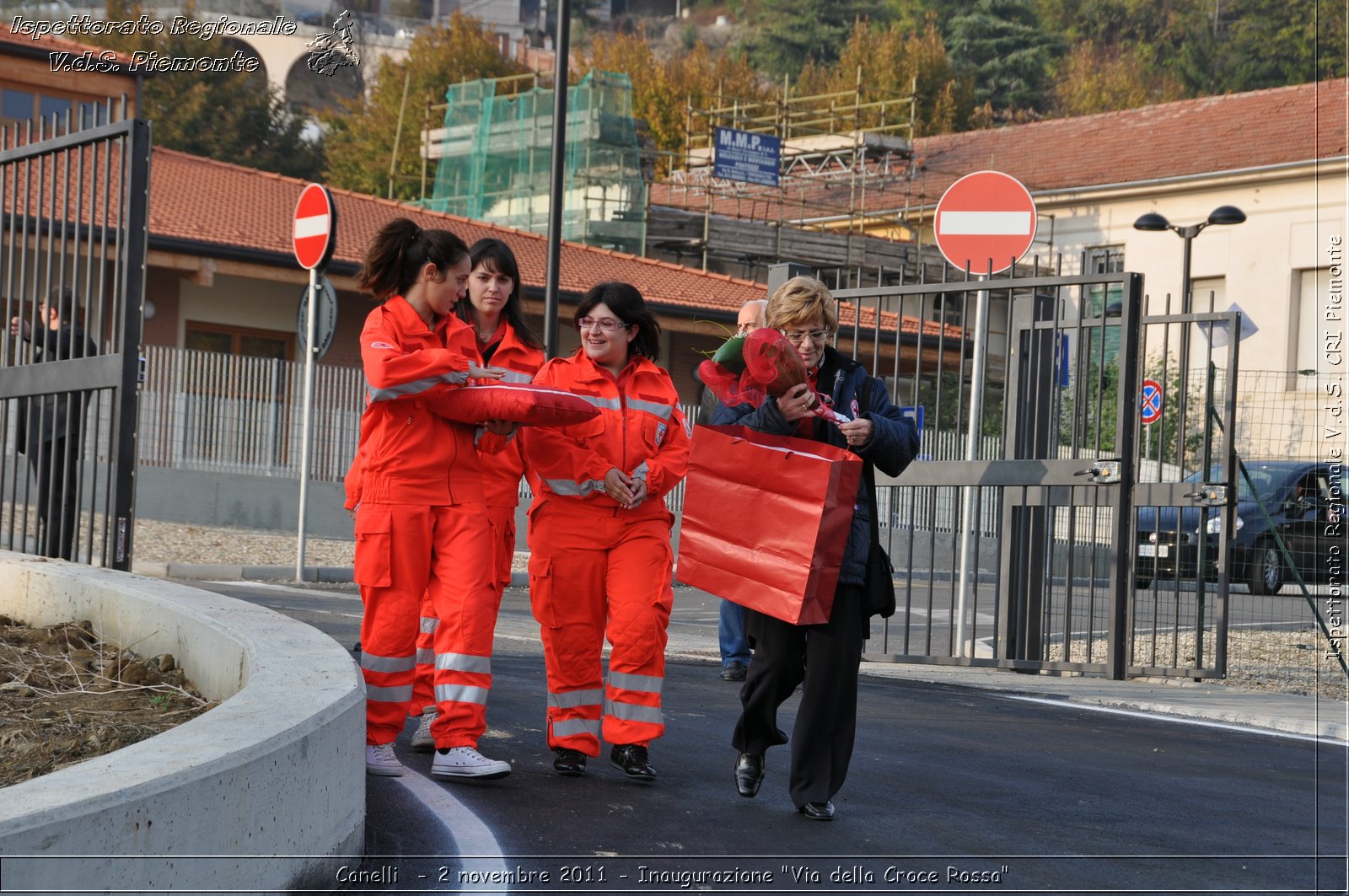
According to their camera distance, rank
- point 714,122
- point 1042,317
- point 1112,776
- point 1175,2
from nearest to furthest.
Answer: point 1112,776
point 1042,317
point 714,122
point 1175,2

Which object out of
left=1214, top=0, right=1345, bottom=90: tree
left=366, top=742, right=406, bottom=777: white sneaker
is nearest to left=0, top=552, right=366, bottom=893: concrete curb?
left=366, top=742, right=406, bottom=777: white sneaker

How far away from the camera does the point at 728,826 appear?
17.1 ft

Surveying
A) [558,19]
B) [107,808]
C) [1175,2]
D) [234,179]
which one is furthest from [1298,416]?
[1175,2]

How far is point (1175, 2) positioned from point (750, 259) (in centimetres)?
3434

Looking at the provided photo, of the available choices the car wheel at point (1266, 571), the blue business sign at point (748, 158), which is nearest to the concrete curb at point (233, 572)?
the car wheel at point (1266, 571)

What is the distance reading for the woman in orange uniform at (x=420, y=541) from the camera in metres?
5.64

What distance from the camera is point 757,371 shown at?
17.9 ft

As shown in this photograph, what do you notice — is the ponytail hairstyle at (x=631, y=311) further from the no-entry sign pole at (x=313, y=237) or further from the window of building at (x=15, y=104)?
the window of building at (x=15, y=104)

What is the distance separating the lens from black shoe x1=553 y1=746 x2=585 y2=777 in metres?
5.87

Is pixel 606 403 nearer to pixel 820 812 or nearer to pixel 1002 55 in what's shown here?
pixel 820 812

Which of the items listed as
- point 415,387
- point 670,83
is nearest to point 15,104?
point 415,387

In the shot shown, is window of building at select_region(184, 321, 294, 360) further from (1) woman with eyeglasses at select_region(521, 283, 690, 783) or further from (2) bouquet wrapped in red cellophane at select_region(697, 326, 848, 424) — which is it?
(2) bouquet wrapped in red cellophane at select_region(697, 326, 848, 424)

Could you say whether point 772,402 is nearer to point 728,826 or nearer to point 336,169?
point 728,826

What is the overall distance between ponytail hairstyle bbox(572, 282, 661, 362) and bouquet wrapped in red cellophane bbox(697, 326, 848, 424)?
20.4 inches
